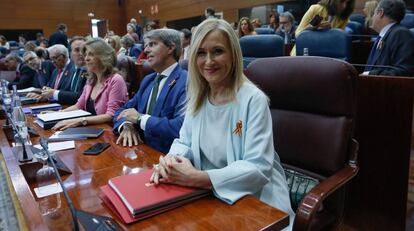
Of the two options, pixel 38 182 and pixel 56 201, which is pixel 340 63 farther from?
pixel 38 182

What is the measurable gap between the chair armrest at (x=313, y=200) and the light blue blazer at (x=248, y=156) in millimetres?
136

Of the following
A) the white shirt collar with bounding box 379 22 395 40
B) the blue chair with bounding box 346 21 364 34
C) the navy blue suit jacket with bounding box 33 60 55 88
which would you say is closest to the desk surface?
the white shirt collar with bounding box 379 22 395 40

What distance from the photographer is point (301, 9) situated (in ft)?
23.0

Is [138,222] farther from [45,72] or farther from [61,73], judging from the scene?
[45,72]

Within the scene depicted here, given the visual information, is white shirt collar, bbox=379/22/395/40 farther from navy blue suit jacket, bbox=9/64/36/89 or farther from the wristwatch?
navy blue suit jacket, bbox=9/64/36/89

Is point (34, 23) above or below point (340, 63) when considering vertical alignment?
above

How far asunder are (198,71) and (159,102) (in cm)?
58

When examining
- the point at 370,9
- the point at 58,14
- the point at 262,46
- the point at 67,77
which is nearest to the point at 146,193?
the point at 262,46

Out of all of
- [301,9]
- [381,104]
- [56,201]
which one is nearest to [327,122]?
[381,104]

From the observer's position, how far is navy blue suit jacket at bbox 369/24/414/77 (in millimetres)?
2203

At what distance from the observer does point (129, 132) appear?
1646mm

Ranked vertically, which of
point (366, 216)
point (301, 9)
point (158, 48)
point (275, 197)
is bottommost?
point (366, 216)

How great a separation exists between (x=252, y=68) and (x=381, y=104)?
0.72 metres

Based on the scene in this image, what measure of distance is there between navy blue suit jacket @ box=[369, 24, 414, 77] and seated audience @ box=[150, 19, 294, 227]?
4.62ft
